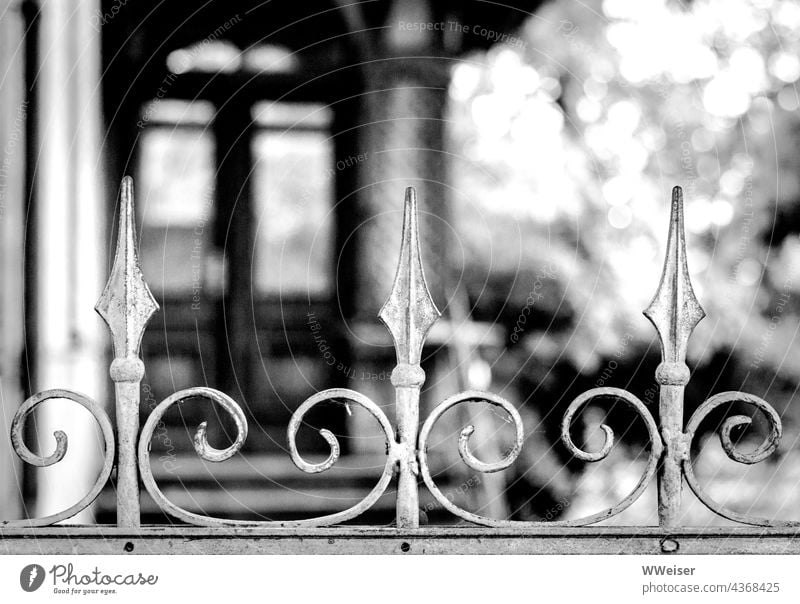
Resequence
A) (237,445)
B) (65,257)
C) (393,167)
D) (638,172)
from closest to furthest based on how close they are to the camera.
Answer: (237,445)
(65,257)
(638,172)
(393,167)

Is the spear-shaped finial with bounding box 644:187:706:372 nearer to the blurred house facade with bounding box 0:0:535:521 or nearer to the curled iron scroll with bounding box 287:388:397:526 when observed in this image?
the curled iron scroll with bounding box 287:388:397:526

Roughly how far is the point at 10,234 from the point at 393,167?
165 centimetres

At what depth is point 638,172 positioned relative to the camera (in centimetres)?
209

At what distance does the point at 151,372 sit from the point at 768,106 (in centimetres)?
229

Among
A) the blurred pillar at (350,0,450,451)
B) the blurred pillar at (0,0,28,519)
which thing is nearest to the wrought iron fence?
the blurred pillar at (0,0,28,519)

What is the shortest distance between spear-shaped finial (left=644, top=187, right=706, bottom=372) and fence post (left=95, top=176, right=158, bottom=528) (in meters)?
0.34

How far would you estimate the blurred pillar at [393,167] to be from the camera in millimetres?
2832

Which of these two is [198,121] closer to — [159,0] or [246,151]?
[246,151]

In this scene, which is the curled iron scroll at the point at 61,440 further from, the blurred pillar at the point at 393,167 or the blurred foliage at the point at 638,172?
the blurred pillar at the point at 393,167

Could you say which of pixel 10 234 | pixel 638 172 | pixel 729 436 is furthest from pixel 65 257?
pixel 729 436

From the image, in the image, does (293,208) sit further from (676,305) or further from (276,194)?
(676,305)

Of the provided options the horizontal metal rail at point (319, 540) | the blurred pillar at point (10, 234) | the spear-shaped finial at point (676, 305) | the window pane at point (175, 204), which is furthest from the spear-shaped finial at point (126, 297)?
the window pane at point (175, 204)

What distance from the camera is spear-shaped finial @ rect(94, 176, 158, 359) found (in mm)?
545

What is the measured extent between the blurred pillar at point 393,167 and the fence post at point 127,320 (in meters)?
2.18
